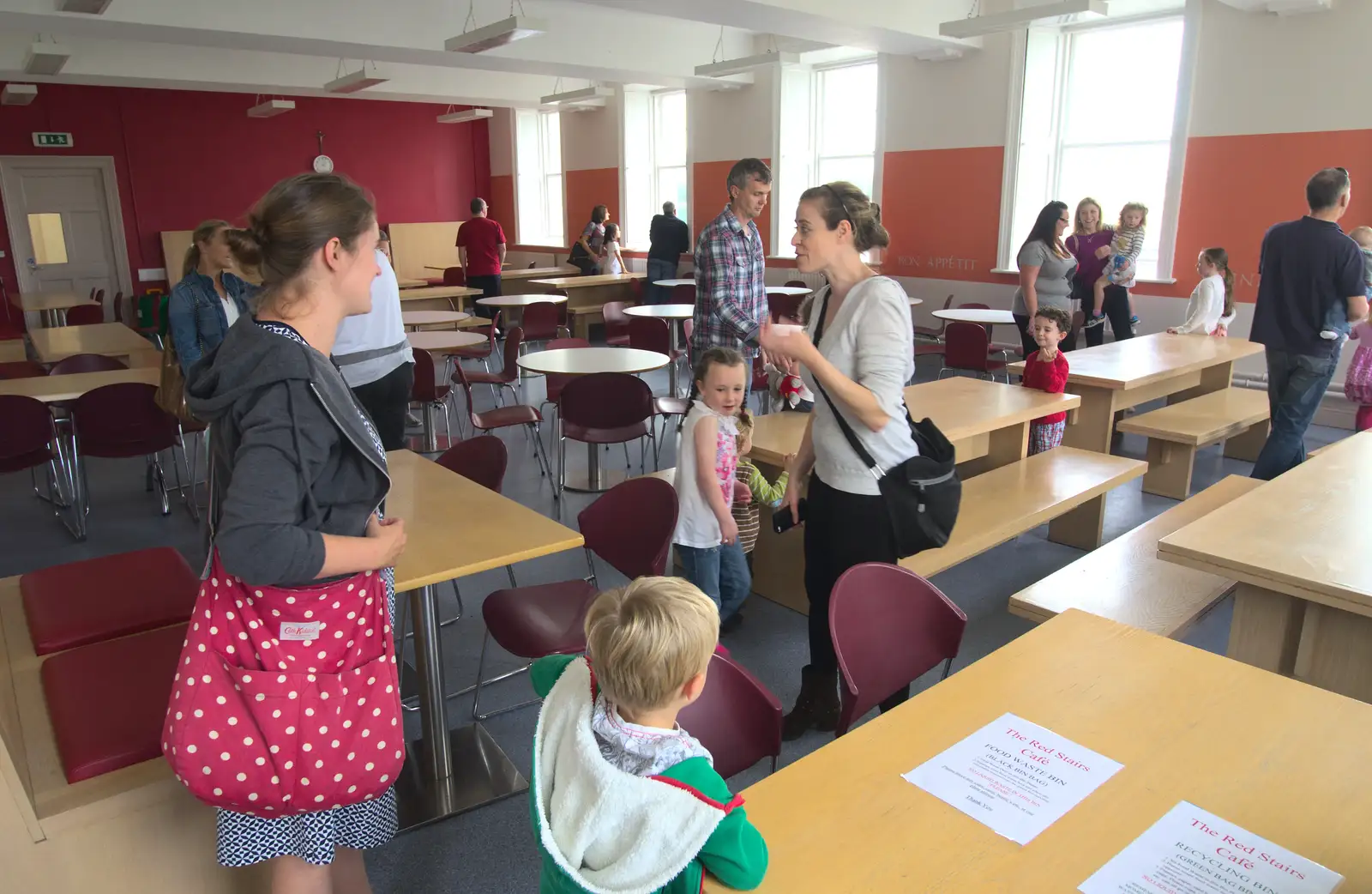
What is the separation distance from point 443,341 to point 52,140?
919 cm

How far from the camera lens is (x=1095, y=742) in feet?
4.57

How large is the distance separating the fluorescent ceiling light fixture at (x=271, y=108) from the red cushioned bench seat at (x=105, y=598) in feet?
34.1

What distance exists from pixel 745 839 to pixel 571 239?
13437mm

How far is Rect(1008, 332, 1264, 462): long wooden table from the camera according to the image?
→ 4645mm

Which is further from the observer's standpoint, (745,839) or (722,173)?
(722,173)

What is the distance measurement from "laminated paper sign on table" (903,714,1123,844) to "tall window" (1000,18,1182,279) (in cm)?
699

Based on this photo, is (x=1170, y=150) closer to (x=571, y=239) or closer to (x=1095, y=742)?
(x=1095, y=742)

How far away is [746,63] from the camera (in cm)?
884

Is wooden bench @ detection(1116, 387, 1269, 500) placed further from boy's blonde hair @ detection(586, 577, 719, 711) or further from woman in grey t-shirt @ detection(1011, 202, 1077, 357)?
boy's blonde hair @ detection(586, 577, 719, 711)

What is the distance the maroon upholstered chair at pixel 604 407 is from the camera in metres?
4.50

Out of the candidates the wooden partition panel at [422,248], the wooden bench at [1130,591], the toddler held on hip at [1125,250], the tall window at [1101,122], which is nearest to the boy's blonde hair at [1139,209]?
the toddler held on hip at [1125,250]

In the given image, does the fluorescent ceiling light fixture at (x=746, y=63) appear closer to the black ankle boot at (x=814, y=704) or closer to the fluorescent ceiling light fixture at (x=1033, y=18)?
the fluorescent ceiling light fixture at (x=1033, y=18)

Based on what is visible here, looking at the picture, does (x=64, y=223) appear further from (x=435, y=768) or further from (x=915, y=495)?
(x=915, y=495)

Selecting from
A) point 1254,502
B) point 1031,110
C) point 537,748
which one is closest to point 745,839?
point 537,748
